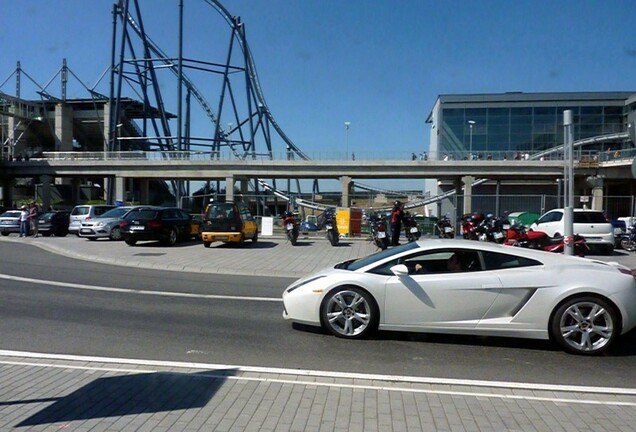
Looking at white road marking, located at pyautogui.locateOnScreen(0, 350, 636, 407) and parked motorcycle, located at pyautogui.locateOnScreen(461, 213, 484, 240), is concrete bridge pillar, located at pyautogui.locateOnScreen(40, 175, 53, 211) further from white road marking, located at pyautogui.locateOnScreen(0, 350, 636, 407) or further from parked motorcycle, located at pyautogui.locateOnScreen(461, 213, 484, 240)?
white road marking, located at pyautogui.locateOnScreen(0, 350, 636, 407)

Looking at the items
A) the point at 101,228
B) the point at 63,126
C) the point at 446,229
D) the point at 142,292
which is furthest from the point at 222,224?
the point at 63,126

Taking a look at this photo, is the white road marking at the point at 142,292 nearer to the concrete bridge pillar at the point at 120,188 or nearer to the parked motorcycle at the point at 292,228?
the parked motorcycle at the point at 292,228

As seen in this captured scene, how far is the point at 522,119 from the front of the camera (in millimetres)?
72625

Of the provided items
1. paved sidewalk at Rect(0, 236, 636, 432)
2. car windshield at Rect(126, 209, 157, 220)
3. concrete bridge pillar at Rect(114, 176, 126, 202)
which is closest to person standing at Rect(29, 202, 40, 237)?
car windshield at Rect(126, 209, 157, 220)

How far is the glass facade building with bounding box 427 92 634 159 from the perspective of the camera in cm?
7162

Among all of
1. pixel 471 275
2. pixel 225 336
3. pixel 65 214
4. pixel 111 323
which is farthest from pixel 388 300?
pixel 65 214

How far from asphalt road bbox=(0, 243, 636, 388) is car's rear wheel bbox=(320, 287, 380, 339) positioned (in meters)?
0.15

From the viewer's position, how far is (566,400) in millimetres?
5062

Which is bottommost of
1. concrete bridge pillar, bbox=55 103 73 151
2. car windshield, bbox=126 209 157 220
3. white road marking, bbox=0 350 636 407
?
white road marking, bbox=0 350 636 407

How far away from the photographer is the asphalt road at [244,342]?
615 cm

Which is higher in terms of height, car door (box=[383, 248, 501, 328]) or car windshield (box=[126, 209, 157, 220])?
car windshield (box=[126, 209, 157, 220])

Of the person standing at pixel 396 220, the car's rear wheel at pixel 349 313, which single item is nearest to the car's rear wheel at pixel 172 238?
the person standing at pixel 396 220

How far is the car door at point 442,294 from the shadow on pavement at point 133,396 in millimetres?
2391

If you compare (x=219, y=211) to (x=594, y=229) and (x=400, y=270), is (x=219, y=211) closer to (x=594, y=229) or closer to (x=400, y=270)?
(x=594, y=229)
